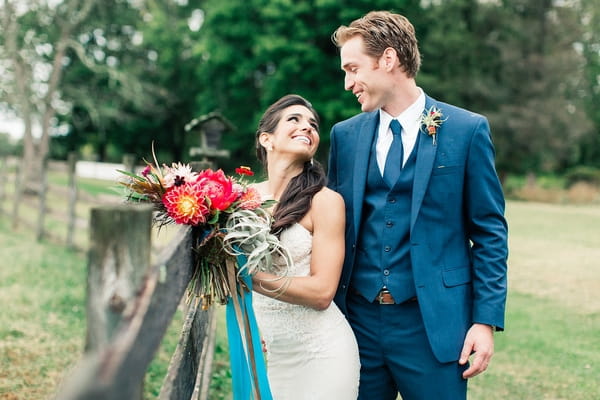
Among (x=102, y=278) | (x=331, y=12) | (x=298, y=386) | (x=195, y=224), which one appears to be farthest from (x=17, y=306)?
(x=331, y=12)

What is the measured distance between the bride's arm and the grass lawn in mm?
2458

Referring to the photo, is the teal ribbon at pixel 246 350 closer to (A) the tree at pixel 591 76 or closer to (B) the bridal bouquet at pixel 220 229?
(B) the bridal bouquet at pixel 220 229

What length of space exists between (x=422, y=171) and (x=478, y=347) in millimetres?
820

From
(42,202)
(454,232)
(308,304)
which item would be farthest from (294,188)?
(42,202)

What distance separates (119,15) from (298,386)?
28605 millimetres

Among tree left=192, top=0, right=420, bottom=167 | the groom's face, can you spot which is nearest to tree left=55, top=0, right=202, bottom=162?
tree left=192, top=0, right=420, bottom=167

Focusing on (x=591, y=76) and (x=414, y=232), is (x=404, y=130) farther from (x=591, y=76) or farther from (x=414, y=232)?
(x=591, y=76)

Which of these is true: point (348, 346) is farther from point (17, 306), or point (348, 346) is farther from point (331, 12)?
point (331, 12)

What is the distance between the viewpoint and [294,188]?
3031 millimetres

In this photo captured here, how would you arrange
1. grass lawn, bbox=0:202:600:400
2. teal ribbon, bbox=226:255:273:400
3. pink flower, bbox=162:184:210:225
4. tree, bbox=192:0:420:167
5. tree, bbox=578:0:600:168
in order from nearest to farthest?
pink flower, bbox=162:184:210:225 → teal ribbon, bbox=226:255:273:400 → grass lawn, bbox=0:202:600:400 → tree, bbox=192:0:420:167 → tree, bbox=578:0:600:168

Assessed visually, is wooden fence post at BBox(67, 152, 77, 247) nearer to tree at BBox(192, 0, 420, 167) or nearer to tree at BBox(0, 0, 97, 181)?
tree at BBox(0, 0, 97, 181)

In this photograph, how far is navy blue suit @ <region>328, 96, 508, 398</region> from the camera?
274 centimetres

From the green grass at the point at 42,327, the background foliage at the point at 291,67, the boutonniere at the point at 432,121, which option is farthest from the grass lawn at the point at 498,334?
the background foliage at the point at 291,67

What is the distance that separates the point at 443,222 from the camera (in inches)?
111
